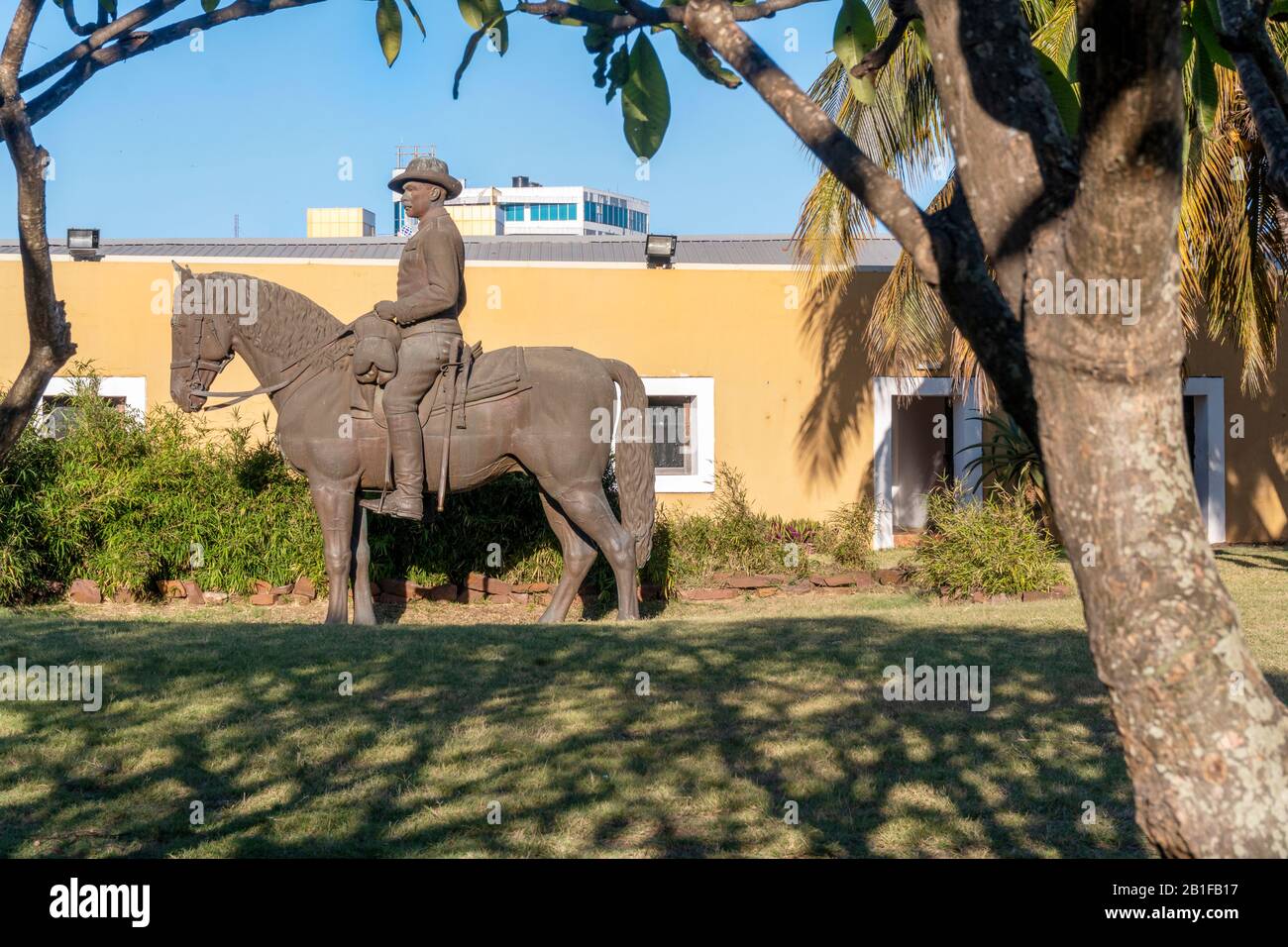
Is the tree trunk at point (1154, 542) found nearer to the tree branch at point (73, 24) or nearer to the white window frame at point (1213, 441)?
the tree branch at point (73, 24)

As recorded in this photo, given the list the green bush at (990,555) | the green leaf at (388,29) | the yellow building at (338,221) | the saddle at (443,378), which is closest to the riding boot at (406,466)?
the saddle at (443,378)

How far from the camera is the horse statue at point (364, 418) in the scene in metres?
9.47

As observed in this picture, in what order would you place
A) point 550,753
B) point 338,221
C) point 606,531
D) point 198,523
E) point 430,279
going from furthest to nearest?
point 338,221, point 198,523, point 606,531, point 430,279, point 550,753

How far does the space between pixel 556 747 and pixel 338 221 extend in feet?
110

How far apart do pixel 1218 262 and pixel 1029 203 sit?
38.5ft

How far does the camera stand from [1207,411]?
50.5 feet

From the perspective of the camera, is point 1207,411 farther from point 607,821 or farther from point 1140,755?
point 1140,755

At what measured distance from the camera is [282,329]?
954 centimetres

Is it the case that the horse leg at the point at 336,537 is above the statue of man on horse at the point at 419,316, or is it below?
below

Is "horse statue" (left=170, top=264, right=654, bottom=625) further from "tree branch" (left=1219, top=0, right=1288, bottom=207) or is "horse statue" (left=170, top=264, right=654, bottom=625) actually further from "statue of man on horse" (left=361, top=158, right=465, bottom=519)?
"tree branch" (left=1219, top=0, right=1288, bottom=207)

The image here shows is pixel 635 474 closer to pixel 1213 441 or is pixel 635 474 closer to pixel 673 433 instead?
pixel 673 433

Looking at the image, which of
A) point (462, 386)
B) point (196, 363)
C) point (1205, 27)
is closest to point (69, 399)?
point (196, 363)

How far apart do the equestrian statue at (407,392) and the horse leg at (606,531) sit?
0.01 metres

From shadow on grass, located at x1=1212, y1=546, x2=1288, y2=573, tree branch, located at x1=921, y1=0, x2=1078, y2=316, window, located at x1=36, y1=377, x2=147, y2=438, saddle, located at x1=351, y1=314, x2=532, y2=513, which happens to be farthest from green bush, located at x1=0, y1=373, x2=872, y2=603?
tree branch, located at x1=921, y1=0, x2=1078, y2=316
